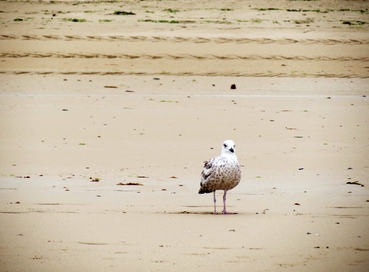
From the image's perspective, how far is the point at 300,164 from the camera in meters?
7.87

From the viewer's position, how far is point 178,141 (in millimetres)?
9234

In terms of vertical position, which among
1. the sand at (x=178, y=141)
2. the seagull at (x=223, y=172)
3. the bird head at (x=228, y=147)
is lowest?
the sand at (x=178, y=141)

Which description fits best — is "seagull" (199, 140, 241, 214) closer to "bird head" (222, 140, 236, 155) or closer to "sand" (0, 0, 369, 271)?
"bird head" (222, 140, 236, 155)

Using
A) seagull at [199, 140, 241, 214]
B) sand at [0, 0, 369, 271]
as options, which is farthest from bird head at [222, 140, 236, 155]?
sand at [0, 0, 369, 271]

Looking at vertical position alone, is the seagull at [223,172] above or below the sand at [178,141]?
above

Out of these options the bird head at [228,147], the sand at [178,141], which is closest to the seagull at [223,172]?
the bird head at [228,147]

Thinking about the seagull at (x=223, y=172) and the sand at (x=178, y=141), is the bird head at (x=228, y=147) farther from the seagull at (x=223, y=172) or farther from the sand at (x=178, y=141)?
the sand at (x=178, y=141)

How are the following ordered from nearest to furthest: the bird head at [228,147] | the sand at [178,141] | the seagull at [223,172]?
the sand at [178,141] → the seagull at [223,172] → the bird head at [228,147]

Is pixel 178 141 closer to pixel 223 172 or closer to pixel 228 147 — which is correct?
pixel 228 147

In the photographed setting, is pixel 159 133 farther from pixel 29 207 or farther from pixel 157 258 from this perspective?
pixel 157 258

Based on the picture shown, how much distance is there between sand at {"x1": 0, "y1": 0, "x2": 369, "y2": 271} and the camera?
4496 millimetres

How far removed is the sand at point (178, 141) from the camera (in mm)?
4496

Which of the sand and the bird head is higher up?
the bird head

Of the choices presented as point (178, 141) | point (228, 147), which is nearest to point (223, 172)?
point (228, 147)
